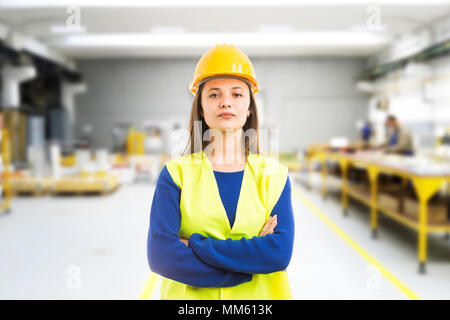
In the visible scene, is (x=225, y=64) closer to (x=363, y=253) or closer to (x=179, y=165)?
(x=179, y=165)

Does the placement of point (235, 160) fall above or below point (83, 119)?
below

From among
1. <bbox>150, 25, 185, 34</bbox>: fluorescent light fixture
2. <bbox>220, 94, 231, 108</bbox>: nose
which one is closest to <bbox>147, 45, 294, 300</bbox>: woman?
<bbox>220, 94, 231, 108</bbox>: nose

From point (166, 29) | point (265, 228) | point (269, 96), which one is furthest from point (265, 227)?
point (269, 96)

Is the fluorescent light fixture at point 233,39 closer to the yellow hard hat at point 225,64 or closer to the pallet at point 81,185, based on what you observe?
the pallet at point 81,185

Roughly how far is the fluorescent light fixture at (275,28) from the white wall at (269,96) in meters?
4.07

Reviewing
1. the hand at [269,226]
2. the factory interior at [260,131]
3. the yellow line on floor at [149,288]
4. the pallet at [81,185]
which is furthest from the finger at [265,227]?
the pallet at [81,185]

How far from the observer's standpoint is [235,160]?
118 cm

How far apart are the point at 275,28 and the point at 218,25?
170 cm

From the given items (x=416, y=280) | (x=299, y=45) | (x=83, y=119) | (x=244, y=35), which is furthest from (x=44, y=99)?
(x=416, y=280)

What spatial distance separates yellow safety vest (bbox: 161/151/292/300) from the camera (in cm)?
108

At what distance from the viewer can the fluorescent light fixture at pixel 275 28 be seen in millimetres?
10227

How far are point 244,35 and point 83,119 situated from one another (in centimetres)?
810

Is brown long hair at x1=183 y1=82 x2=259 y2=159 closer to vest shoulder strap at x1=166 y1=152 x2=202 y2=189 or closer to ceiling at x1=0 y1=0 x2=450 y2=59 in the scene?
vest shoulder strap at x1=166 y1=152 x2=202 y2=189
